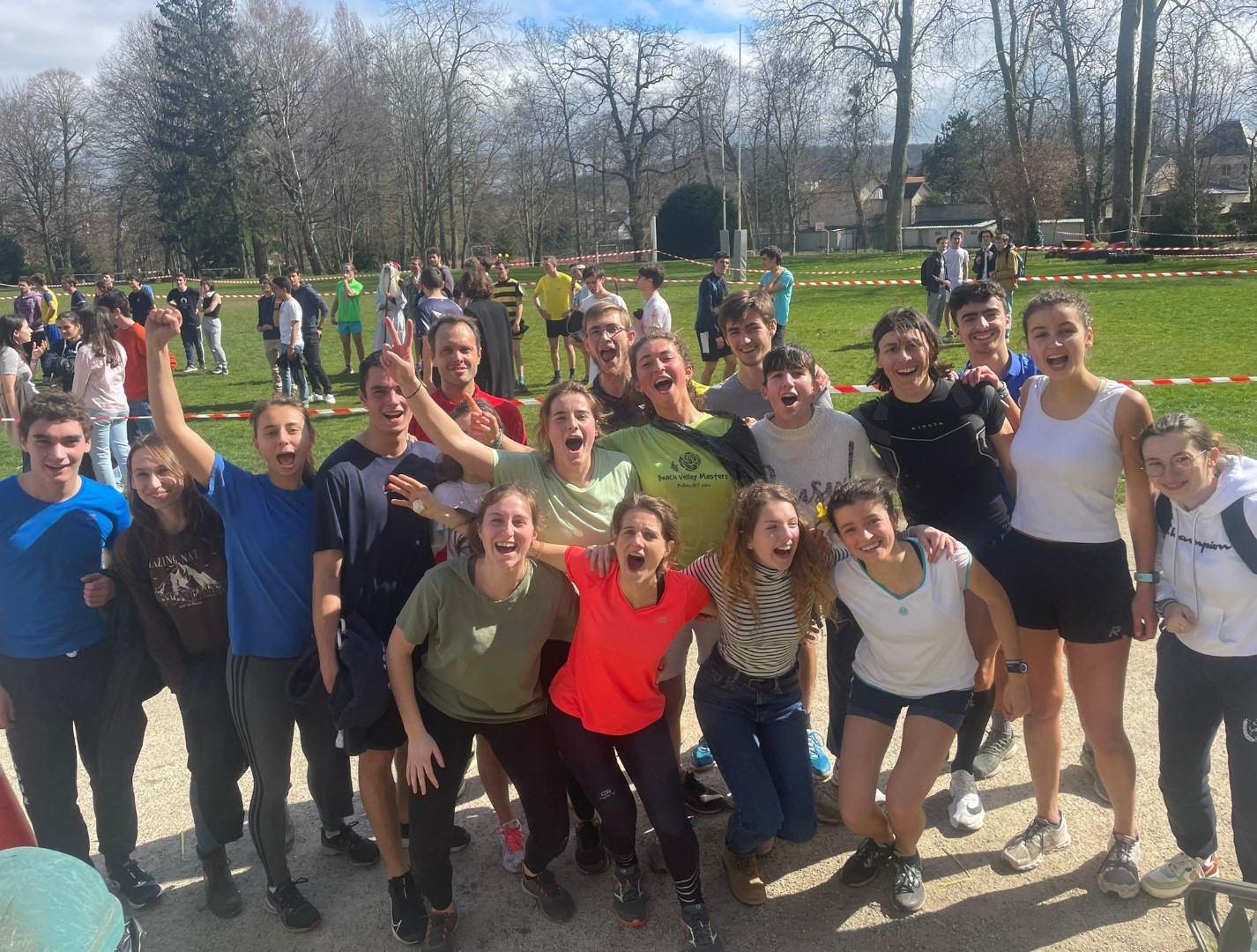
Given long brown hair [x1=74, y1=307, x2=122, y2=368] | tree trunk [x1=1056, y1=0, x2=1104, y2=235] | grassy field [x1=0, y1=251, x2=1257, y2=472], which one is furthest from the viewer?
tree trunk [x1=1056, y1=0, x2=1104, y2=235]

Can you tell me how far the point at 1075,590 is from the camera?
3182mm

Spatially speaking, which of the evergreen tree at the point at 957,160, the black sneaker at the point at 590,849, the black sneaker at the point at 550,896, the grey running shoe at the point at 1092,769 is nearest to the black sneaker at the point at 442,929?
the black sneaker at the point at 550,896

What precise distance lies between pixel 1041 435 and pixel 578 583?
1.83 m

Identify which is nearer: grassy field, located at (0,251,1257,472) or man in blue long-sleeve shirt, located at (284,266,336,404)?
grassy field, located at (0,251,1257,472)

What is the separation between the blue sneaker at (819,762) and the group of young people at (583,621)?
594mm

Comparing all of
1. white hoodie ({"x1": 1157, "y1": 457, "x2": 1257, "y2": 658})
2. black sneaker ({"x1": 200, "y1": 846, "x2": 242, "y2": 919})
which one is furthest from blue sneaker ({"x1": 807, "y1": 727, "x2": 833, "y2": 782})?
black sneaker ({"x1": 200, "y1": 846, "x2": 242, "y2": 919})

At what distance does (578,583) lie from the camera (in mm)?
3188

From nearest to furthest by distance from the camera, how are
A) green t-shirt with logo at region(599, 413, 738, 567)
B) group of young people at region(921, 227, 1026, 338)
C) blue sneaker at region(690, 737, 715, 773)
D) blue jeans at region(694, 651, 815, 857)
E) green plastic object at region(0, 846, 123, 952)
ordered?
green plastic object at region(0, 846, 123, 952)
blue jeans at region(694, 651, 815, 857)
green t-shirt with logo at region(599, 413, 738, 567)
blue sneaker at region(690, 737, 715, 773)
group of young people at region(921, 227, 1026, 338)

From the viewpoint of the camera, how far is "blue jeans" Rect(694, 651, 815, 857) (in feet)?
10.7

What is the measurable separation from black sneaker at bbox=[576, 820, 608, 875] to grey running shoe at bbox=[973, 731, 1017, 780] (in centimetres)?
173

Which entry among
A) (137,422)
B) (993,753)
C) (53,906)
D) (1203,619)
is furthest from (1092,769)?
(137,422)

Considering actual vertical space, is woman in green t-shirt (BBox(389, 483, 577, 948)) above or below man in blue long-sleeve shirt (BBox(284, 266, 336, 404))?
below

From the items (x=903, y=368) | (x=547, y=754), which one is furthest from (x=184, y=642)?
(x=903, y=368)

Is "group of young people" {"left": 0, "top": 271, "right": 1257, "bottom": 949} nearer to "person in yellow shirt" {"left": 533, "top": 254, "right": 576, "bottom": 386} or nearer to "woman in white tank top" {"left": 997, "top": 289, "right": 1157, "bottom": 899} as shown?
"woman in white tank top" {"left": 997, "top": 289, "right": 1157, "bottom": 899}
